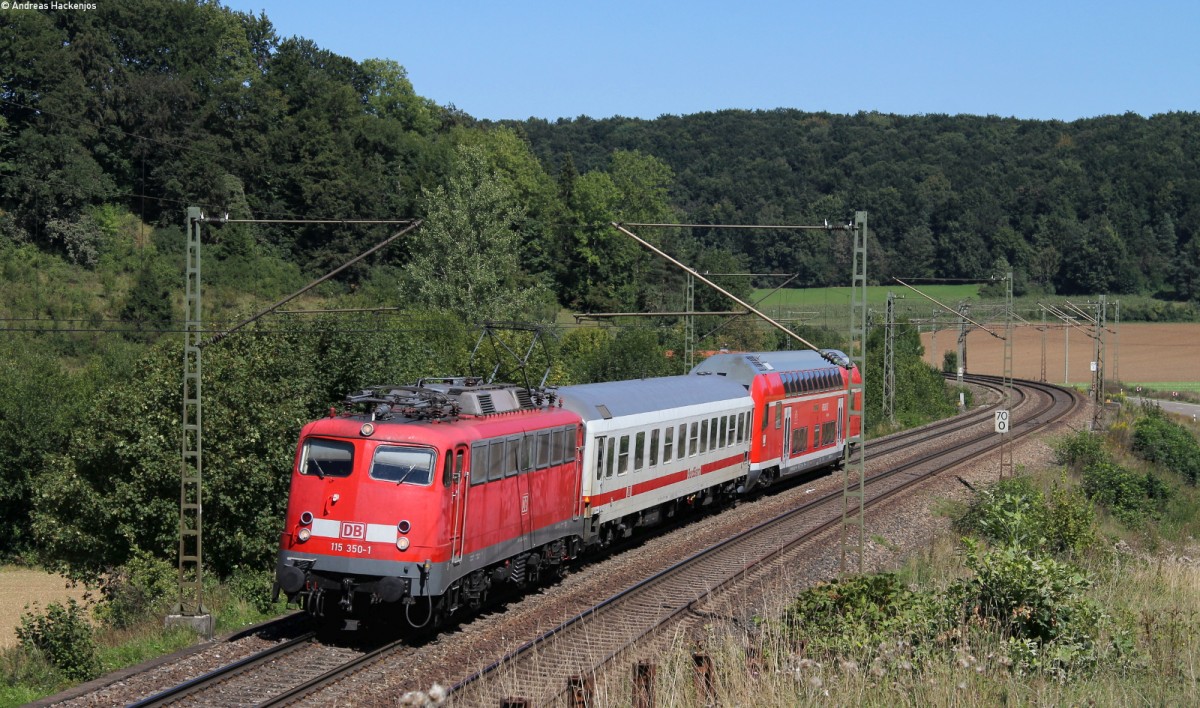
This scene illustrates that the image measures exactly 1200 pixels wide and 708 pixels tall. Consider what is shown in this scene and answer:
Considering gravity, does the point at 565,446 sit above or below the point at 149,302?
below

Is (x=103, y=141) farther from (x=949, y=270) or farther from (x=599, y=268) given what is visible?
(x=949, y=270)

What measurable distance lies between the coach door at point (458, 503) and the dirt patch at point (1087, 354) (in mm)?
77676

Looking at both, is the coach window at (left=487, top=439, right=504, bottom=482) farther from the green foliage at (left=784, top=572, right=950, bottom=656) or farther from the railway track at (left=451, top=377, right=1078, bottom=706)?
the green foliage at (left=784, top=572, right=950, bottom=656)

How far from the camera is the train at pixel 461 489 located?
15.4 meters

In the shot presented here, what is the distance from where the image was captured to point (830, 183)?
535 feet

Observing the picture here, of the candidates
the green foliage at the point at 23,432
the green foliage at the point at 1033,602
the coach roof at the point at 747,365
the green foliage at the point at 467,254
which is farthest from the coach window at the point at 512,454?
the green foliage at the point at 467,254

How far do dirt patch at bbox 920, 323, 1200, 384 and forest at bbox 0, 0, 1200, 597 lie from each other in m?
10.1

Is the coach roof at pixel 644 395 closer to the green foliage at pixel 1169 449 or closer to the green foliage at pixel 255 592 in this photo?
the green foliage at pixel 255 592

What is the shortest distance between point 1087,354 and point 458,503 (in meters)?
100

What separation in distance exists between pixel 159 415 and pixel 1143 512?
94.7 feet

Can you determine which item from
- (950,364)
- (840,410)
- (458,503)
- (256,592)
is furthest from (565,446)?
(950,364)

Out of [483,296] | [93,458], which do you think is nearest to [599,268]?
[483,296]

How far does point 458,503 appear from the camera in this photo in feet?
52.3

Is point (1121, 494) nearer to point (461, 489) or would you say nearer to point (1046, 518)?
point (1046, 518)
